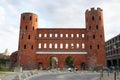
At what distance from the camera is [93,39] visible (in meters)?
61.6

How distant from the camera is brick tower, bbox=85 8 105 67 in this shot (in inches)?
2365

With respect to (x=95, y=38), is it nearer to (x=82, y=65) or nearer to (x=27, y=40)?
(x=82, y=65)

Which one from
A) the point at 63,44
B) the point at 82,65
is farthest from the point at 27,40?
the point at 82,65

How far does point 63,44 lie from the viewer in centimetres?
6241

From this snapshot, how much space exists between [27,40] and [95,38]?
19.6m

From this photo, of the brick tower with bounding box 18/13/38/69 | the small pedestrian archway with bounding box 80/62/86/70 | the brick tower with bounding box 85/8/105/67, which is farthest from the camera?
the small pedestrian archway with bounding box 80/62/86/70

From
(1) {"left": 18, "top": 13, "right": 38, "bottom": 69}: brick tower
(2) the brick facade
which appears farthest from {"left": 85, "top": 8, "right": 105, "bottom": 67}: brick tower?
(1) {"left": 18, "top": 13, "right": 38, "bottom": 69}: brick tower

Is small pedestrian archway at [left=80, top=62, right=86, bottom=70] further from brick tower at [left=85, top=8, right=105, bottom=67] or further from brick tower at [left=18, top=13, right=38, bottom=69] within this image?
brick tower at [left=18, top=13, right=38, bottom=69]

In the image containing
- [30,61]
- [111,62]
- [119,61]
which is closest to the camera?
[30,61]

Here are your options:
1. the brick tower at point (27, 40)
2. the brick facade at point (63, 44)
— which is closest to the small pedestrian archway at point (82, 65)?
the brick facade at point (63, 44)

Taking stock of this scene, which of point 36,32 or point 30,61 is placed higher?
point 36,32

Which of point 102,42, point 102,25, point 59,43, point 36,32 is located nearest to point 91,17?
point 102,25

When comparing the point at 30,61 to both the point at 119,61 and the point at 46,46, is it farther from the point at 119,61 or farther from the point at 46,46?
the point at 119,61

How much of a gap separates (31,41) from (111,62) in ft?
136
